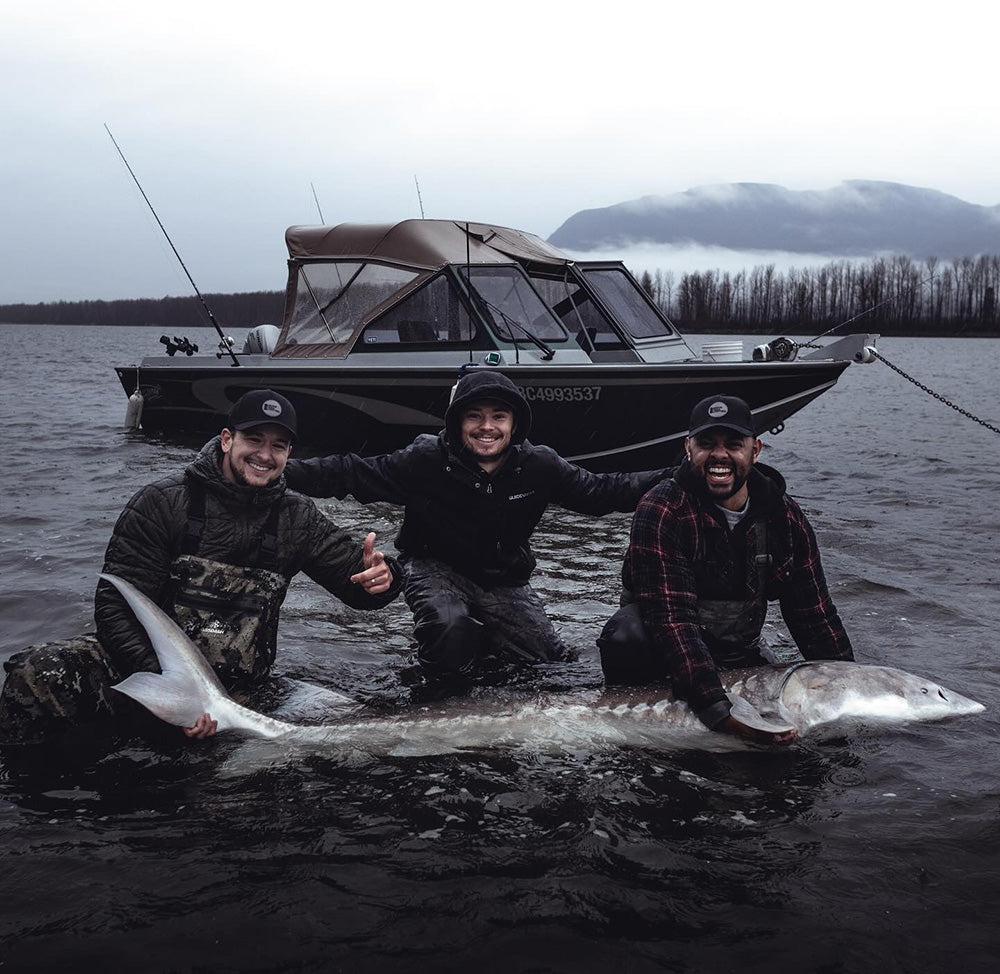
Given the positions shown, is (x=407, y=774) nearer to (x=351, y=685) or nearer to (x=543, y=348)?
(x=351, y=685)

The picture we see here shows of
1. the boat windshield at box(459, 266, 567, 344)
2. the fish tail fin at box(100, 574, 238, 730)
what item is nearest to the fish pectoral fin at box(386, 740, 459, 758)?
the fish tail fin at box(100, 574, 238, 730)

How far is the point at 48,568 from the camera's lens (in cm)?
677

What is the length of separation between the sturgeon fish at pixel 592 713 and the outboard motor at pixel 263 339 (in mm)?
8100

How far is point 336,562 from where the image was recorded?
4.21m

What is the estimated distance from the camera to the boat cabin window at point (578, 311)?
10.1 meters

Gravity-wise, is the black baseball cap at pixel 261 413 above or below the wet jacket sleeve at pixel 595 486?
above

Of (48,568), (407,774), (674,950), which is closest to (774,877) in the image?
(674,950)

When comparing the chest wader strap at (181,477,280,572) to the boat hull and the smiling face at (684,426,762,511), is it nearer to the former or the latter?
the smiling face at (684,426,762,511)

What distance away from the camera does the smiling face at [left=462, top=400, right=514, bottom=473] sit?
4582 millimetres

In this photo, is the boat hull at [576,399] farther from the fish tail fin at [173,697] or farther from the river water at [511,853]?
the fish tail fin at [173,697]

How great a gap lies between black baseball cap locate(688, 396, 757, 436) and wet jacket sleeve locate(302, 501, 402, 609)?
1458 mm

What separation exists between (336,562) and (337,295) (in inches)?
266

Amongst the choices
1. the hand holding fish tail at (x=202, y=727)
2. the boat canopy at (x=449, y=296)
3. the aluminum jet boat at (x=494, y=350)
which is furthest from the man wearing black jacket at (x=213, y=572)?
the boat canopy at (x=449, y=296)

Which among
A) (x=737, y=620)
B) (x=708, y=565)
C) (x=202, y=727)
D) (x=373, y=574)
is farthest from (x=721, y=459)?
(x=202, y=727)
